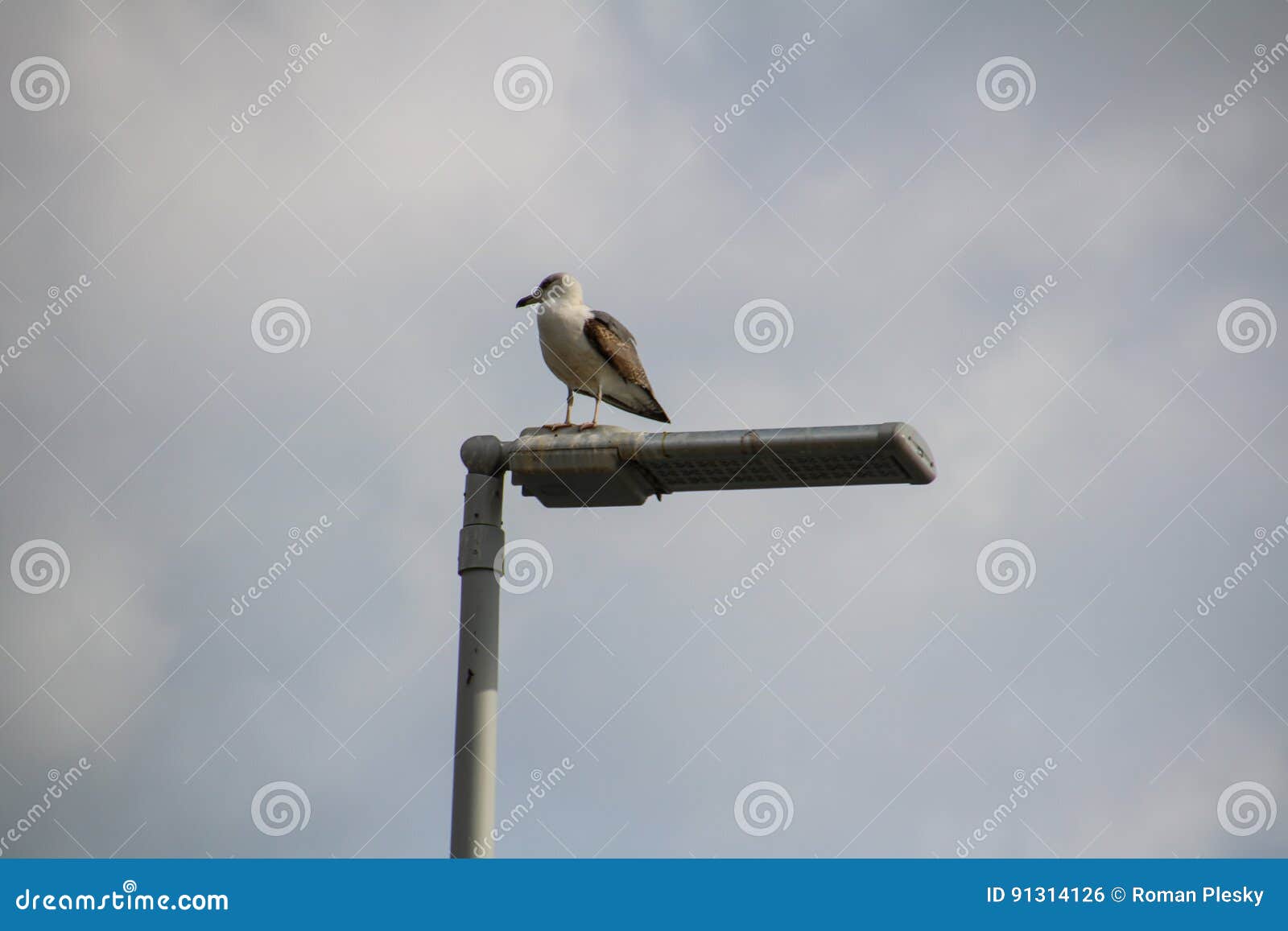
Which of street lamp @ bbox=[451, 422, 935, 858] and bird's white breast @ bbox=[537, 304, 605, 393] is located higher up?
bird's white breast @ bbox=[537, 304, 605, 393]

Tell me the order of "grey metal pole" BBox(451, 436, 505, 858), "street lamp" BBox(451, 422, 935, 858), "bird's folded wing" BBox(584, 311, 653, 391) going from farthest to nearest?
"bird's folded wing" BBox(584, 311, 653, 391) < "street lamp" BBox(451, 422, 935, 858) < "grey metal pole" BBox(451, 436, 505, 858)

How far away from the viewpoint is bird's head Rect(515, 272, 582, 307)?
32.6ft

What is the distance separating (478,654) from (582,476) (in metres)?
0.98

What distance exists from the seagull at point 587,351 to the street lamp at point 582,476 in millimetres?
2565

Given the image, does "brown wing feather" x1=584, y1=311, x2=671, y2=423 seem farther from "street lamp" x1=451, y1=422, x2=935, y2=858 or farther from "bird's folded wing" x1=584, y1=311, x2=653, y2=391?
"street lamp" x1=451, y1=422, x2=935, y2=858

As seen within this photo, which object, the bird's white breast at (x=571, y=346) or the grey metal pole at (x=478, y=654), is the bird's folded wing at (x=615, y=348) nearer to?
the bird's white breast at (x=571, y=346)

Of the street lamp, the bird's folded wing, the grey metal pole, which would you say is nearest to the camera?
the grey metal pole

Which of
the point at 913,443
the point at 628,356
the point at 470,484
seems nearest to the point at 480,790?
the point at 470,484

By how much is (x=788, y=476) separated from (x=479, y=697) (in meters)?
1.69

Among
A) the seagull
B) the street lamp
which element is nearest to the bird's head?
the seagull

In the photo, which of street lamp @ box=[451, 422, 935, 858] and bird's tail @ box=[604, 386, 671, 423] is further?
bird's tail @ box=[604, 386, 671, 423]

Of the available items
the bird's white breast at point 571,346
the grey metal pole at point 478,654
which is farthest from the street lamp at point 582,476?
the bird's white breast at point 571,346

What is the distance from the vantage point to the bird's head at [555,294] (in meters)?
9.95
